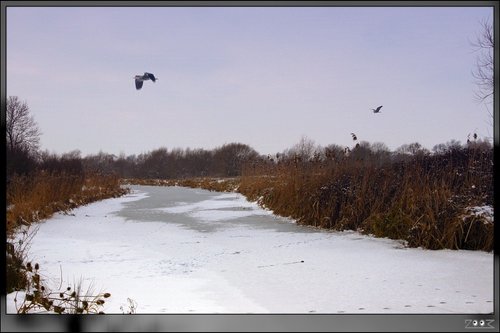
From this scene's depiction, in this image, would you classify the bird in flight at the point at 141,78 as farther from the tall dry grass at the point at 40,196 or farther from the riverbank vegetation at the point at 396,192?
the riverbank vegetation at the point at 396,192

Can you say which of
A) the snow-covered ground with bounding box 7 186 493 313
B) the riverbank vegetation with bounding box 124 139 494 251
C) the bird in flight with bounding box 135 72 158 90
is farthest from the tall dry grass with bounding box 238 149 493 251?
the bird in flight with bounding box 135 72 158 90

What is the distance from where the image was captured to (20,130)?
4383mm

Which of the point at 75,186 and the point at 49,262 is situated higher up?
the point at 75,186

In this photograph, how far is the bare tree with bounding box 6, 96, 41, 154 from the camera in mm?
3926

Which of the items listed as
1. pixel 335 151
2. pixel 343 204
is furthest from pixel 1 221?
pixel 335 151

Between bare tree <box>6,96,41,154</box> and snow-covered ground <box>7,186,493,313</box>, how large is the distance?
109 centimetres

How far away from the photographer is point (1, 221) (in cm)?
Result: 290

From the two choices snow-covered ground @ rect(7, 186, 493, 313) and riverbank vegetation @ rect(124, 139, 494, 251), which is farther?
riverbank vegetation @ rect(124, 139, 494, 251)

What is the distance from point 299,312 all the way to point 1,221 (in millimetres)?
2094

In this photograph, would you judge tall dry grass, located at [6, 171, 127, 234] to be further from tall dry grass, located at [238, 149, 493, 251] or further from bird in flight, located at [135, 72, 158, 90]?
tall dry grass, located at [238, 149, 493, 251]

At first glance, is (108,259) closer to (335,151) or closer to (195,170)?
(335,151)

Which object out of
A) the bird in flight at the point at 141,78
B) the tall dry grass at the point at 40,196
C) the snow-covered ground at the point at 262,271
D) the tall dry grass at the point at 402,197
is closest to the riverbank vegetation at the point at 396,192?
the tall dry grass at the point at 402,197

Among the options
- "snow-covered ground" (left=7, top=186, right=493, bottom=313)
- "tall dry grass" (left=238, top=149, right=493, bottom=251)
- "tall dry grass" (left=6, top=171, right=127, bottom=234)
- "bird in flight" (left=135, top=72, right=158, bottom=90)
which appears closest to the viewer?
"snow-covered ground" (left=7, top=186, right=493, bottom=313)

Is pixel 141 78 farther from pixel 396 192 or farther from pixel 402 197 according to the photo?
pixel 396 192
